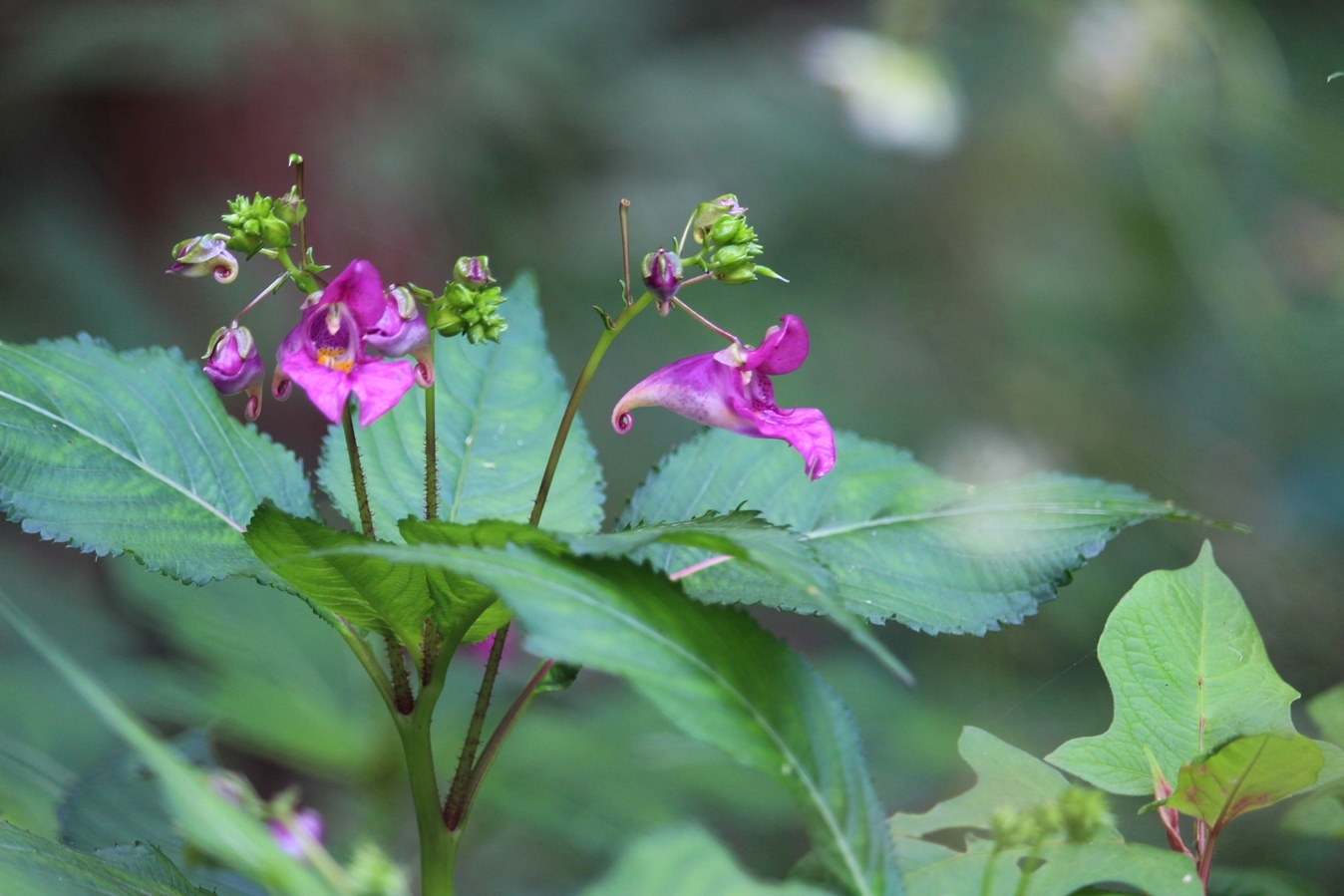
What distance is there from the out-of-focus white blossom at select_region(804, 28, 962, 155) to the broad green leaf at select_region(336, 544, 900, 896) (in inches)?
88.0

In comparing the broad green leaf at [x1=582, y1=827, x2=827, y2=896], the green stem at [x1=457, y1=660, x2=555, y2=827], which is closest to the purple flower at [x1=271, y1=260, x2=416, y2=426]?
the green stem at [x1=457, y1=660, x2=555, y2=827]

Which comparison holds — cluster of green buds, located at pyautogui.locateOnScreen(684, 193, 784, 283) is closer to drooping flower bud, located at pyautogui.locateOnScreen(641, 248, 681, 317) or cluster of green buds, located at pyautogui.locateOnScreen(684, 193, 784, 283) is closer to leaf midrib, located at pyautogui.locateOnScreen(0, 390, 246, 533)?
drooping flower bud, located at pyautogui.locateOnScreen(641, 248, 681, 317)

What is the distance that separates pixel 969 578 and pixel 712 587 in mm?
195

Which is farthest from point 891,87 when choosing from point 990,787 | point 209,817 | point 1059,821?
point 209,817

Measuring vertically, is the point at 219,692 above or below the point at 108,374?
below

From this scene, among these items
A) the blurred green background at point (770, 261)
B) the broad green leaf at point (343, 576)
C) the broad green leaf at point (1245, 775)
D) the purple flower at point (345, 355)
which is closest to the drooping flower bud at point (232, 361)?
the purple flower at point (345, 355)

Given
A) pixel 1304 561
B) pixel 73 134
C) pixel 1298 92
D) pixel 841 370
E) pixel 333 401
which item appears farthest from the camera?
pixel 73 134

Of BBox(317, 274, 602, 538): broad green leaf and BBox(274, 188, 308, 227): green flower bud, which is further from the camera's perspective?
BBox(317, 274, 602, 538): broad green leaf

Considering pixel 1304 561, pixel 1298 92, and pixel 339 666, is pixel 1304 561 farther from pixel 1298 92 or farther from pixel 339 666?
pixel 339 666

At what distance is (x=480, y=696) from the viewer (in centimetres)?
70

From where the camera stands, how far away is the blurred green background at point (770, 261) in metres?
1.99

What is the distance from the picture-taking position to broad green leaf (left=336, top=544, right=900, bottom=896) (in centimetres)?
53

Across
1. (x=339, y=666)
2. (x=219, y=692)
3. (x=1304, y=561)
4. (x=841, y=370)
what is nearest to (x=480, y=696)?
(x=219, y=692)

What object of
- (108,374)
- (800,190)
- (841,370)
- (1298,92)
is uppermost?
(108,374)
